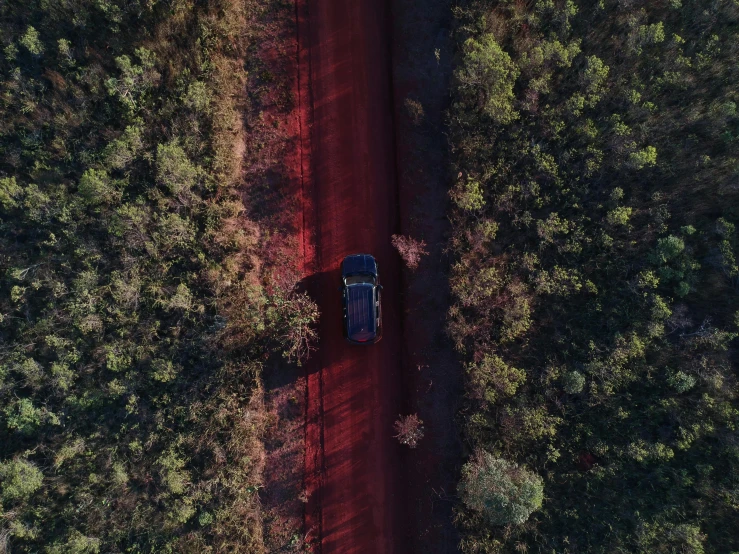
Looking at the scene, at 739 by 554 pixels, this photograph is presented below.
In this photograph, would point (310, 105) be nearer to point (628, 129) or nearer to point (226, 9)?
point (226, 9)

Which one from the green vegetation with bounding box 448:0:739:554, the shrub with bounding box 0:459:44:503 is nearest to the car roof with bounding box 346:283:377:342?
the green vegetation with bounding box 448:0:739:554

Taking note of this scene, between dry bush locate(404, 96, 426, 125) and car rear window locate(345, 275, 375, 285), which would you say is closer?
car rear window locate(345, 275, 375, 285)

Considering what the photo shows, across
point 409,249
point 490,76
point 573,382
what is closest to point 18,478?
point 409,249

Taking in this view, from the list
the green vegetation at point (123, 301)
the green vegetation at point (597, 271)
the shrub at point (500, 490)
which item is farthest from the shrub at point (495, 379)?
the green vegetation at point (123, 301)

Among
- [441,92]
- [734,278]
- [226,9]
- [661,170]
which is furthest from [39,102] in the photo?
[734,278]

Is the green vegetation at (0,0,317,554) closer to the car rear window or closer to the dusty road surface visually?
the car rear window

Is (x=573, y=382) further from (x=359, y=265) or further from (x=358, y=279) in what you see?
(x=359, y=265)

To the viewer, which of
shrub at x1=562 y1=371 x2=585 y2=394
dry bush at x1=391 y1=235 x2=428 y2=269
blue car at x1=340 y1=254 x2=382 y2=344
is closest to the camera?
shrub at x1=562 y1=371 x2=585 y2=394
